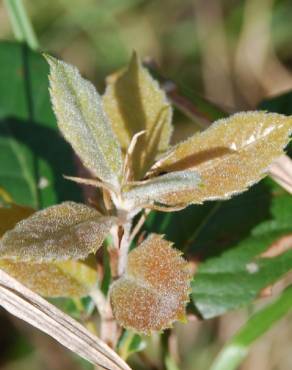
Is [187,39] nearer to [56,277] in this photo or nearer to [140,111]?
[140,111]

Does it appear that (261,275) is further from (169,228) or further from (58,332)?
(58,332)

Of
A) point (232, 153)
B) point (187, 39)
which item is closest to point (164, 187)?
point (232, 153)

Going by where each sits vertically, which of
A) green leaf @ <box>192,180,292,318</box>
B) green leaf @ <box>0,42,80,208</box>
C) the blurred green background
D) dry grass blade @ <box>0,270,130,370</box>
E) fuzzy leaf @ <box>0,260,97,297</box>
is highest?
the blurred green background

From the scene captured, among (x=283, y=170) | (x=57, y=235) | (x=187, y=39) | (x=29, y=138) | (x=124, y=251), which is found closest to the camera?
(x=57, y=235)

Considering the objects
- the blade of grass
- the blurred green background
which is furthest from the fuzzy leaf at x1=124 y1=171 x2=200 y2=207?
the blurred green background

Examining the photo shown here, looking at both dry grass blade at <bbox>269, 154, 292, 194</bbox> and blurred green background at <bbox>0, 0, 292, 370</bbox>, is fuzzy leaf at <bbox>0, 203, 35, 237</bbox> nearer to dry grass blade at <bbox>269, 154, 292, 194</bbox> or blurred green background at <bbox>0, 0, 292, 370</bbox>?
dry grass blade at <bbox>269, 154, 292, 194</bbox>

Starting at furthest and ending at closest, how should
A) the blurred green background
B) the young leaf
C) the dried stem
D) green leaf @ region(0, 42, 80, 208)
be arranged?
the blurred green background, green leaf @ region(0, 42, 80, 208), the dried stem, the young leaf
